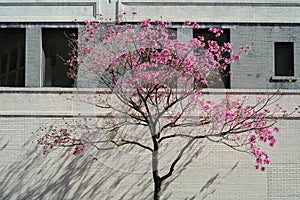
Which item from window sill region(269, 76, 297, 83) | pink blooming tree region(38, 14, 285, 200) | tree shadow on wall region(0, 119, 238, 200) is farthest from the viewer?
window sill region(269, 76, 297, 83)

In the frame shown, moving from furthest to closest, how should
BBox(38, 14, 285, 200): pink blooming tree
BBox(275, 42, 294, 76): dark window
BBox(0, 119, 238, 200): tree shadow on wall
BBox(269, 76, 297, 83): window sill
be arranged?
BBox(275, 42, 294, 76): dark window → BBox(269, 76, 297, 83): window sill → BBox(0, 119, 238, 200): tree shadow on wall → BBox(38, 14, 285, 200): pink blooming tree

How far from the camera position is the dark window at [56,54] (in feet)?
28.6

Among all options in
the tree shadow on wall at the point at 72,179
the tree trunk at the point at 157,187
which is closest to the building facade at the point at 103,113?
the tree shadow on wall at the point at 72,179

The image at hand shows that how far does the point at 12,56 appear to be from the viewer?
8.78 meters

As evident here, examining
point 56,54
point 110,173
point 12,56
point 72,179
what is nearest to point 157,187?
point 110,173

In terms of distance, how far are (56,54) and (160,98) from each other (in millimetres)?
2751

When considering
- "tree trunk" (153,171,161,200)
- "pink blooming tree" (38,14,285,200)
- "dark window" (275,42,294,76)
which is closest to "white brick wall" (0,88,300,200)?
"pink blooming tree" (38,14,285,200)

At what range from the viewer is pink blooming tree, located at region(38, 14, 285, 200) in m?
7.36

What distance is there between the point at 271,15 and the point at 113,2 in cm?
348

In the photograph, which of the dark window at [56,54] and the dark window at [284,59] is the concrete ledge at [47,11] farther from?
the dark window at [284,59]

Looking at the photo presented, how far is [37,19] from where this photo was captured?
28.5 feet

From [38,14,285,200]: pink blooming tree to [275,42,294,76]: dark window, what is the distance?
695mm

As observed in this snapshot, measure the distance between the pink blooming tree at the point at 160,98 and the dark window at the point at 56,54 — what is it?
419mm

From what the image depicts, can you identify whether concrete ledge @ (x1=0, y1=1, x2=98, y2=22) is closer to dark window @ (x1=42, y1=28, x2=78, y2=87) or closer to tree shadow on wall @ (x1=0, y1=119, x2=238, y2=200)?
dark window @ (x1=42, y1=28, x2=78, y2=87)
